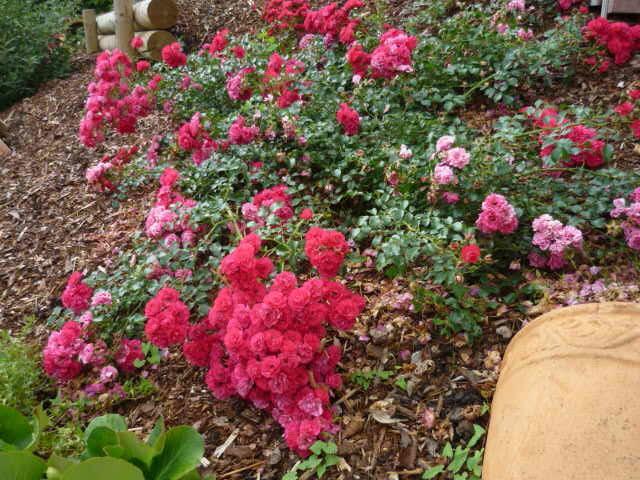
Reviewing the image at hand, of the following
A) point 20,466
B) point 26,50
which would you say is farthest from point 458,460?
point 26,50

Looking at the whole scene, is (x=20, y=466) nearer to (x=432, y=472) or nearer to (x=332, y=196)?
(x=432, y=472)

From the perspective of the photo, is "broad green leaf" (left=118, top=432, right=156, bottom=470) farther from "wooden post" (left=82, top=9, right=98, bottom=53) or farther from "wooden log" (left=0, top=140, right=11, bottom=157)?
"wooden post" (left=82, top=9, right=98, bottom=53)

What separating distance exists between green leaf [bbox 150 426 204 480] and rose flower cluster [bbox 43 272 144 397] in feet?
3.26

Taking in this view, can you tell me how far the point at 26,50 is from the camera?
6.19m

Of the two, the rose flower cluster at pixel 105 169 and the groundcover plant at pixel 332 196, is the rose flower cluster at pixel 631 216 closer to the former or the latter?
the groundcover plant at pixel 332 196

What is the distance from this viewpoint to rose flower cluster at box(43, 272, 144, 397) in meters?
2.27

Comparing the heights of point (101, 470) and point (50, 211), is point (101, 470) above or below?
above

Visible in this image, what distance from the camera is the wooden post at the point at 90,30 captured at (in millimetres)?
6690

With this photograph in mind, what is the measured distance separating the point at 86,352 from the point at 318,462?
1117mm

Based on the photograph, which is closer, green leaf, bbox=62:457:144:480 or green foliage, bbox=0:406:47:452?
green leaf, bbox=62:457:144:480

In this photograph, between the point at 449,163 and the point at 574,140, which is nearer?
the point at 449,163

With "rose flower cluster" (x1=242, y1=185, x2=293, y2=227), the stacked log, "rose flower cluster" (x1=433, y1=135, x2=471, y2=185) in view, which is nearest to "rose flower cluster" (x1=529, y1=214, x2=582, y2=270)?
"rose flower cluster" (x1=433, y1=135, x2=471, y2=185)

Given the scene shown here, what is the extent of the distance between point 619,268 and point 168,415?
6.34 feet

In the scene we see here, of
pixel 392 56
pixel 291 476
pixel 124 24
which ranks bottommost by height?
pixel 291 476
